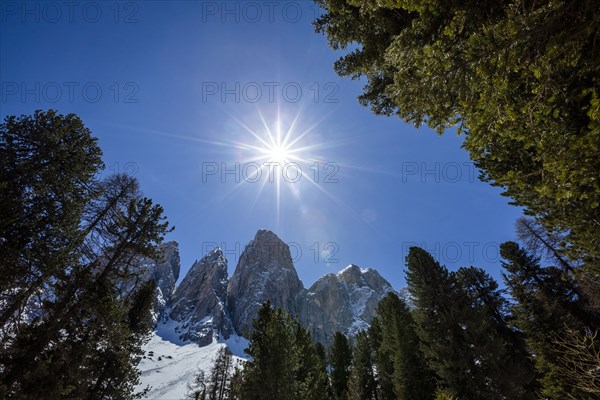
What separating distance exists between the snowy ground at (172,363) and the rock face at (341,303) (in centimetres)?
3991

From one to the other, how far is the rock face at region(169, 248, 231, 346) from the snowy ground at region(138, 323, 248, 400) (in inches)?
243

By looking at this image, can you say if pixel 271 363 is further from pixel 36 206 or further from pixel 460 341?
pixel 36 206

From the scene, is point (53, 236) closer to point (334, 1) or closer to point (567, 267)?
point (334, 1)

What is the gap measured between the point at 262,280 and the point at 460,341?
141 m

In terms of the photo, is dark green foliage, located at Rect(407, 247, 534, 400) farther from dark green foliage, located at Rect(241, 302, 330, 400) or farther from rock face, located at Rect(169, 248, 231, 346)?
rock face, located at Rect(169, 248, 231, 346)

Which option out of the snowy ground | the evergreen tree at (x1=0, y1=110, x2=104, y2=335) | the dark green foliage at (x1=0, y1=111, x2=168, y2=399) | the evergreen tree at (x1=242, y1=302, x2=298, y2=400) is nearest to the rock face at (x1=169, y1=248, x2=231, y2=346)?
the snowy ground

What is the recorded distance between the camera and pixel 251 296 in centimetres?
14562

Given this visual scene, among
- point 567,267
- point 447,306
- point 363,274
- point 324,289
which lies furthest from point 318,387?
point 363,274

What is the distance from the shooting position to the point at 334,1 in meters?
8.33

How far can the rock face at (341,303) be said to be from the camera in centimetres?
14575

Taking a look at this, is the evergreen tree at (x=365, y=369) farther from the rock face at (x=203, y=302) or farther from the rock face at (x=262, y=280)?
the rock face at (x=203, y=302)

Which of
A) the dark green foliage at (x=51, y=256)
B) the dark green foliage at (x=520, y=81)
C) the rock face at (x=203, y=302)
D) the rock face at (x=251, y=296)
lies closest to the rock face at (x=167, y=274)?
the rock face at (x=251, y=296)

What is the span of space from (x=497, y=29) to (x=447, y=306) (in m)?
17.0

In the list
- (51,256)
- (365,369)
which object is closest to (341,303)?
(365,369)
